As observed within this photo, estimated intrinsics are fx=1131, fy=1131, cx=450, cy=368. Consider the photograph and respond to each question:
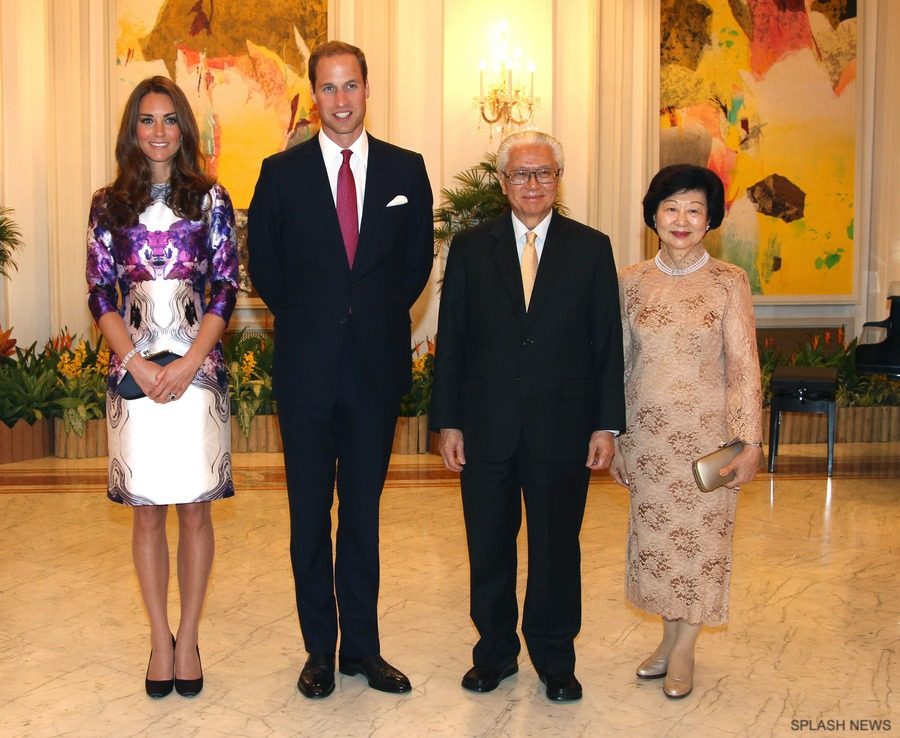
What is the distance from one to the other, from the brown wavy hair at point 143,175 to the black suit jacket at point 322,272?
22 cm

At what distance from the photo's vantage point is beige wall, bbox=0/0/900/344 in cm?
1040

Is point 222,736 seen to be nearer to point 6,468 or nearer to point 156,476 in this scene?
point 156,476

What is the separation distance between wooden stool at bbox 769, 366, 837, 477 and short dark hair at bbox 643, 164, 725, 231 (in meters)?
4.84

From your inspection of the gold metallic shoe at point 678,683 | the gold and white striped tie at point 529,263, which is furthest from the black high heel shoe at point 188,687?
the gold and white striped tie at point 529,263

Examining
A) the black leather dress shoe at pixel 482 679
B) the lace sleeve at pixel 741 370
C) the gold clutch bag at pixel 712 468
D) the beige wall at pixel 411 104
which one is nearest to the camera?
the gold clutch bag at pixel 712 468

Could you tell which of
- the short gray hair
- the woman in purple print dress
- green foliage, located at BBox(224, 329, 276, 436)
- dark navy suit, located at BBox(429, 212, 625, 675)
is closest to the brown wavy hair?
the woman in purple print dress

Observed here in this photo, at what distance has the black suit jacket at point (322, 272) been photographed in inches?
152

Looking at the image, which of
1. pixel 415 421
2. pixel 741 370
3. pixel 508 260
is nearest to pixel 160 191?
pixel 508 260

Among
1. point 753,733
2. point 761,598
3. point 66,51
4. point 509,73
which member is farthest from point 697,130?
point 753,733

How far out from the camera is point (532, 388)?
3801 millimetres

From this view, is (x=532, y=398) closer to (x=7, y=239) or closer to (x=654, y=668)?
(x=654, y=668)

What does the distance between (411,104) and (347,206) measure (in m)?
7.25

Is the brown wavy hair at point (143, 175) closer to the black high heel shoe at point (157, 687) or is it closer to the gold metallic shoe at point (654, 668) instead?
the black high heel shoe at point (157, 687)

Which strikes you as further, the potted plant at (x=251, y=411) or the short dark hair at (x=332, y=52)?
the potted plant at (x=251, y=411)
